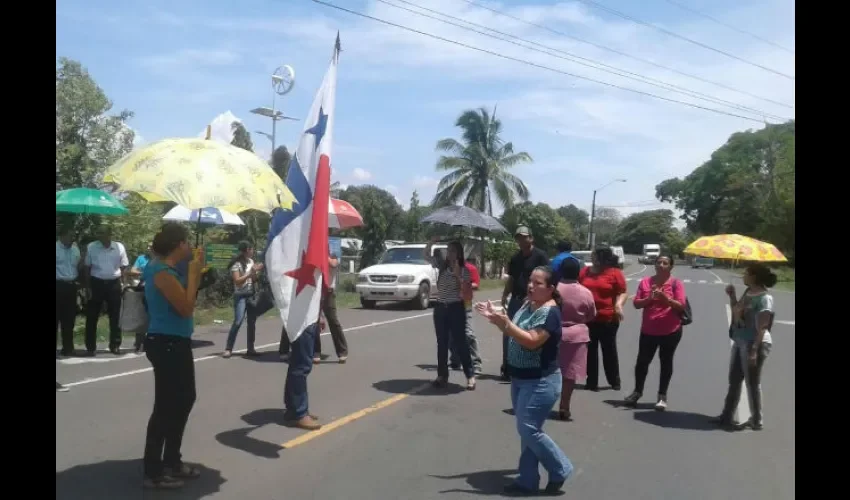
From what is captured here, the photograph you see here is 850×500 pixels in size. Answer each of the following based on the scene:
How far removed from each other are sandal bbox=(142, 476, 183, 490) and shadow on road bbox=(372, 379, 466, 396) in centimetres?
367

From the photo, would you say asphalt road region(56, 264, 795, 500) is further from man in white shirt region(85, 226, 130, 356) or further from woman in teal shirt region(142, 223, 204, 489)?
man in white shirt region(85, 226, 130, 356)

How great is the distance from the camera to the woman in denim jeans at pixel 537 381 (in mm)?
4812

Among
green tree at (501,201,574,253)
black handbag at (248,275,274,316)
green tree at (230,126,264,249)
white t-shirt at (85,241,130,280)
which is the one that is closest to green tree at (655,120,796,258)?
green tree at (501,201,574,253)

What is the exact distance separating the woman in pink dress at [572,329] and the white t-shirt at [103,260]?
6.99 metres

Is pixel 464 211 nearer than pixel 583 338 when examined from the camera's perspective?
No

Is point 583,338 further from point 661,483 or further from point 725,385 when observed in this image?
point 725,385

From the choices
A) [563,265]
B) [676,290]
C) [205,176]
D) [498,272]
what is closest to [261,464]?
[205,176]

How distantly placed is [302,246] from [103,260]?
621 cm

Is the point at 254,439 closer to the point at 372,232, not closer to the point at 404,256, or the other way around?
the point at 404,256

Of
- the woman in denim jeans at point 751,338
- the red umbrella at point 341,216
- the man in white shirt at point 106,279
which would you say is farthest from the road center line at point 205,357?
the woman in denim jeans at point 751,338

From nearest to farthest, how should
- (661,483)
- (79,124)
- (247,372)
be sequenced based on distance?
1. (661,483)
2. (247,372)
3. (79,124)

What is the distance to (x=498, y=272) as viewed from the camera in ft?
131

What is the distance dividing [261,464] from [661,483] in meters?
3.12

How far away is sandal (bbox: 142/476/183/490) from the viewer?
15.6 ft
